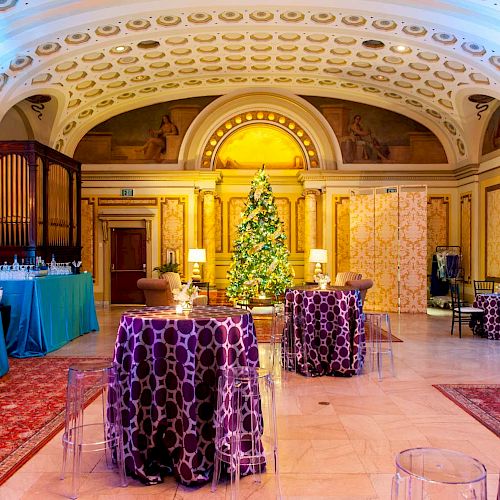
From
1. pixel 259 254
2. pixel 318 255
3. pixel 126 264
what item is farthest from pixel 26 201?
pixel 318 255

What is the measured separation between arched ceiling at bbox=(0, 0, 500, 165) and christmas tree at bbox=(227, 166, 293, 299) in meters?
2.77

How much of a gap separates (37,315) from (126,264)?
22.2ft

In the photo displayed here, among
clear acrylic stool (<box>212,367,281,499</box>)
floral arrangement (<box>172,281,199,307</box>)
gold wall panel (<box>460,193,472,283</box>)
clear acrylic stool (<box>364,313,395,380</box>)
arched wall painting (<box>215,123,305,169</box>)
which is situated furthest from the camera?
arched wall painting (<box>215,123,305,169</box>)

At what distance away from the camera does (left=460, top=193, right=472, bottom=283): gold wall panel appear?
12915 millimetres

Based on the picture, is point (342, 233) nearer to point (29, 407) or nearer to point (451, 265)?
point (451, 265)

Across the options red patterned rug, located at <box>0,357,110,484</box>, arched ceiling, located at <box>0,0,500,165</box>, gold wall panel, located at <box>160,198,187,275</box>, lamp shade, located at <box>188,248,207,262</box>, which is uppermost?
arched ceiling, located at <box>0,0,500,165</box>

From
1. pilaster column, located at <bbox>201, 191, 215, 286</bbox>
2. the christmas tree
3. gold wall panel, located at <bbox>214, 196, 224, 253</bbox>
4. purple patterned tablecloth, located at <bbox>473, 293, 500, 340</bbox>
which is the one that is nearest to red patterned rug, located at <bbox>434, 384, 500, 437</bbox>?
purple patterned tablecloth, located at <bbox>473, 293, 500, 340</bbox>

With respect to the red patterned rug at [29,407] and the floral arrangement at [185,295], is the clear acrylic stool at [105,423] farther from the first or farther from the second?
the floral arrangement at [185,295]

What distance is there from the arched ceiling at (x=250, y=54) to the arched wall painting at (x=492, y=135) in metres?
0.30

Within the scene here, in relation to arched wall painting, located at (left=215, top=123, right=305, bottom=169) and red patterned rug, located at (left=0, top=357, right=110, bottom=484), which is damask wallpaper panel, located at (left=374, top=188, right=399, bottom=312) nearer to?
arched wall painting, located at (left=215, top=123, right=305, bottom=169)

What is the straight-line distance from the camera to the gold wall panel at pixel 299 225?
14.2 metres

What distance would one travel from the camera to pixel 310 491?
3.21 metres

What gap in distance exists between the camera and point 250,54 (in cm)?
1123

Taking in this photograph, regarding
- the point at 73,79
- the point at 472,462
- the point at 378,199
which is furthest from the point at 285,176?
the point at 472,462
